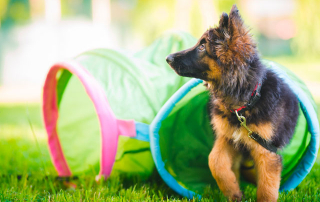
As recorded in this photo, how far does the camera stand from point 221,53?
7.59 feet

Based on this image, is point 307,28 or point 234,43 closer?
point 234,43

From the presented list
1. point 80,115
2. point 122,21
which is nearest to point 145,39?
point 122,21

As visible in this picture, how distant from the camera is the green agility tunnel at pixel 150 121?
282 cm

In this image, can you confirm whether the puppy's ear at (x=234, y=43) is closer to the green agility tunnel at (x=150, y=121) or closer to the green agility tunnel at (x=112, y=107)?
the green agility tunnel at (x=150, y=121)

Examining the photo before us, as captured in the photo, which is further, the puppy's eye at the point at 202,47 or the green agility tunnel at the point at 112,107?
the green agility tunnel at the point at 112,107

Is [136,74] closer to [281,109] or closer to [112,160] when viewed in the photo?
[112,160]

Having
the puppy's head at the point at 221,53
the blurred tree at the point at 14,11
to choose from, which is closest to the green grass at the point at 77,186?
the puppy's head at the point at 221,53

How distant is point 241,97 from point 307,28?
13.7 metres

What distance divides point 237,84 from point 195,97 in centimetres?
103

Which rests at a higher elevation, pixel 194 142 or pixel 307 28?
pixel 307 28

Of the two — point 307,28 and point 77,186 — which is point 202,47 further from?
point 307,28

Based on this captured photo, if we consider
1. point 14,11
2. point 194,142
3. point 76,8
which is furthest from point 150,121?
point 76,8

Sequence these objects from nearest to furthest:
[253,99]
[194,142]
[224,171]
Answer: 1. [253,99]
2. [224,171]
3. [194,142]

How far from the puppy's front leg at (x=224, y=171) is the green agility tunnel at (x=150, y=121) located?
0.29 meters
